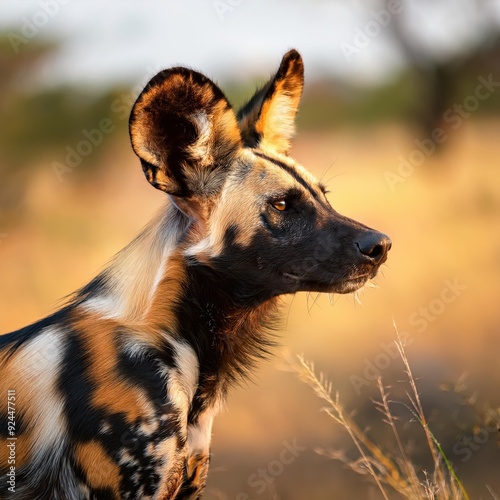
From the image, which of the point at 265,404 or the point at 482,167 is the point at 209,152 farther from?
the point at 482,167

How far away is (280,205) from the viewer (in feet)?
8.98

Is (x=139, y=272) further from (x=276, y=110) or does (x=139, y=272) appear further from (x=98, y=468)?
(x=276, y=110)

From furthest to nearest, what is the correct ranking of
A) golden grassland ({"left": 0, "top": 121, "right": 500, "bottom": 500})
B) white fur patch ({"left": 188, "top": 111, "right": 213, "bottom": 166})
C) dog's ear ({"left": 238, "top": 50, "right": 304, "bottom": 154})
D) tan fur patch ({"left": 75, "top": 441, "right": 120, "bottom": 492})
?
golden grassland ({"left": 0, "top": 121, "right": 500, "bottom": 500}) → dog's ear ({"left": 238, "top": 50, "right": 304, "bottom": 154}) → white fur patch ({"left": 188, "top": 111, "right": 213, "bottom": 166}) → tan fur patch ({"left": 75, "top": 441, "right": 120, "bottom": 492})

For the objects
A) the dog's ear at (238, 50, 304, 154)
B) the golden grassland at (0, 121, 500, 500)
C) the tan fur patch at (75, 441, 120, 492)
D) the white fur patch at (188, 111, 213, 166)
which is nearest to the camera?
the tan fur patch at (75, 441, 120, 492)

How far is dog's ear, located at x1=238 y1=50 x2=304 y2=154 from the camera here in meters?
3.01

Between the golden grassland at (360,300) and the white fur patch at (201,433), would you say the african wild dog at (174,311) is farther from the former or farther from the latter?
the golden grassland at (360,300)

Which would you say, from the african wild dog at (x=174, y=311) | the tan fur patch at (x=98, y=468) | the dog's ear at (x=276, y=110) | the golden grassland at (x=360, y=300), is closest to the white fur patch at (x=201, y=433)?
the african wild dog at (x=174, y=311)

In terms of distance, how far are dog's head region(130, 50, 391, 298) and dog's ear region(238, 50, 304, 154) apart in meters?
0.21

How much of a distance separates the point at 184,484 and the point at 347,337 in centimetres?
574

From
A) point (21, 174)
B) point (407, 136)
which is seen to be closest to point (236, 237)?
point (21, 174)

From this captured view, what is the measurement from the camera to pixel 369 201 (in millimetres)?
10141

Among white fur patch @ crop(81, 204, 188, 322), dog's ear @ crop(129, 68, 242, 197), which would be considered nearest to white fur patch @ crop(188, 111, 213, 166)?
dog's ear @ crop(129, 68, 242, 197)

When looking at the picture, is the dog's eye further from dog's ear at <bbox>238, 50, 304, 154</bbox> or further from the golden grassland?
the golden grassland

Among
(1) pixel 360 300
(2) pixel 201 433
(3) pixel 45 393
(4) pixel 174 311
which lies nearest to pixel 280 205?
(4) pixel 174 311
